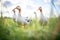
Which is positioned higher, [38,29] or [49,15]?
[49,15]

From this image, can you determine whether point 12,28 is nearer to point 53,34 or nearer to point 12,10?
point 12,10

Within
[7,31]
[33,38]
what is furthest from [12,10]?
[33,38]

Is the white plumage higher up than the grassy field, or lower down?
higher up

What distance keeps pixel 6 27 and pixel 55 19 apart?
0.50 metres

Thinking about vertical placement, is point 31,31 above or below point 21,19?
below

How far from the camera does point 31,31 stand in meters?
2.03

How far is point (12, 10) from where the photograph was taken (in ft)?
6.73

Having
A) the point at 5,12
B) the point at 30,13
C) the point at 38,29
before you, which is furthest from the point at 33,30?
the point at 5,12

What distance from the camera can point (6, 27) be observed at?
204cm

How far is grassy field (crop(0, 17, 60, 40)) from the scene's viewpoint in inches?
79.7

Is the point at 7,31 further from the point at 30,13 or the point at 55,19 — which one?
the point at 55,19

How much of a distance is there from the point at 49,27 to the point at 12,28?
37 cm

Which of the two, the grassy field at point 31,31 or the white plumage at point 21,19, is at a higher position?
the white plumage at point 21,19

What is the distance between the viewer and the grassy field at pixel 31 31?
2.03 metres
